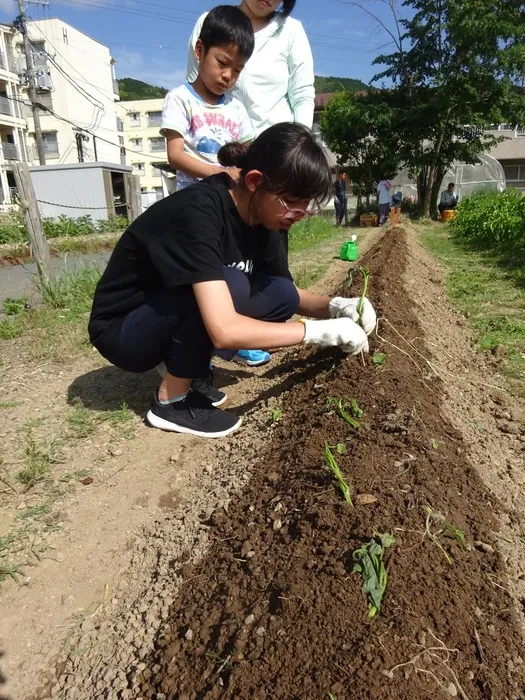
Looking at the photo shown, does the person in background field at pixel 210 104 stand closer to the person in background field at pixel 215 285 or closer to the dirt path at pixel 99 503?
the person in background field at pixel 215 285

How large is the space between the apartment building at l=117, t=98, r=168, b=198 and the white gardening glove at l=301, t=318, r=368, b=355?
4753cm

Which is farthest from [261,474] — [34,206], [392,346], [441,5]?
[441,5]

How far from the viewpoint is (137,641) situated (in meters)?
1.33

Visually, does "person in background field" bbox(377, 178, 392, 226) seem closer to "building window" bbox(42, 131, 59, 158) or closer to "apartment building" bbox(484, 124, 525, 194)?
"apartment building" bbox(484, 124, 525, 194)

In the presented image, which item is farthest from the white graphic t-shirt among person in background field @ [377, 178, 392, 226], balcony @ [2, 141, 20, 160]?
balcony @ [2, 141, 20, 160]

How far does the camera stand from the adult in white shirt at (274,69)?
248 centimetres

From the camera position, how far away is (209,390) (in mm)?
2580

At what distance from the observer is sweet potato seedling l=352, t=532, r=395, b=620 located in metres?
1.16

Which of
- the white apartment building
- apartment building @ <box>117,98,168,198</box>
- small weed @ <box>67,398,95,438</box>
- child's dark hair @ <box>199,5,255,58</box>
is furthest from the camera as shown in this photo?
apartment building @ <box>117,98,168,198</box>

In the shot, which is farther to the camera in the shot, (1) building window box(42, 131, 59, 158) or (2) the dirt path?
(1) building window box(42, 131, 59, 158)

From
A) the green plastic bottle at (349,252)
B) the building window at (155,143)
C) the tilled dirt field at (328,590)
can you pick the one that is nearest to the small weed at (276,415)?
the tilled dirt field at (328,590)

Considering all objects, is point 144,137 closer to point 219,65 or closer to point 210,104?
point 210,104

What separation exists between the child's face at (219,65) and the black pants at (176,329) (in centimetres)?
89

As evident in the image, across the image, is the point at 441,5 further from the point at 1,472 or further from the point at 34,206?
the point at 1,472
